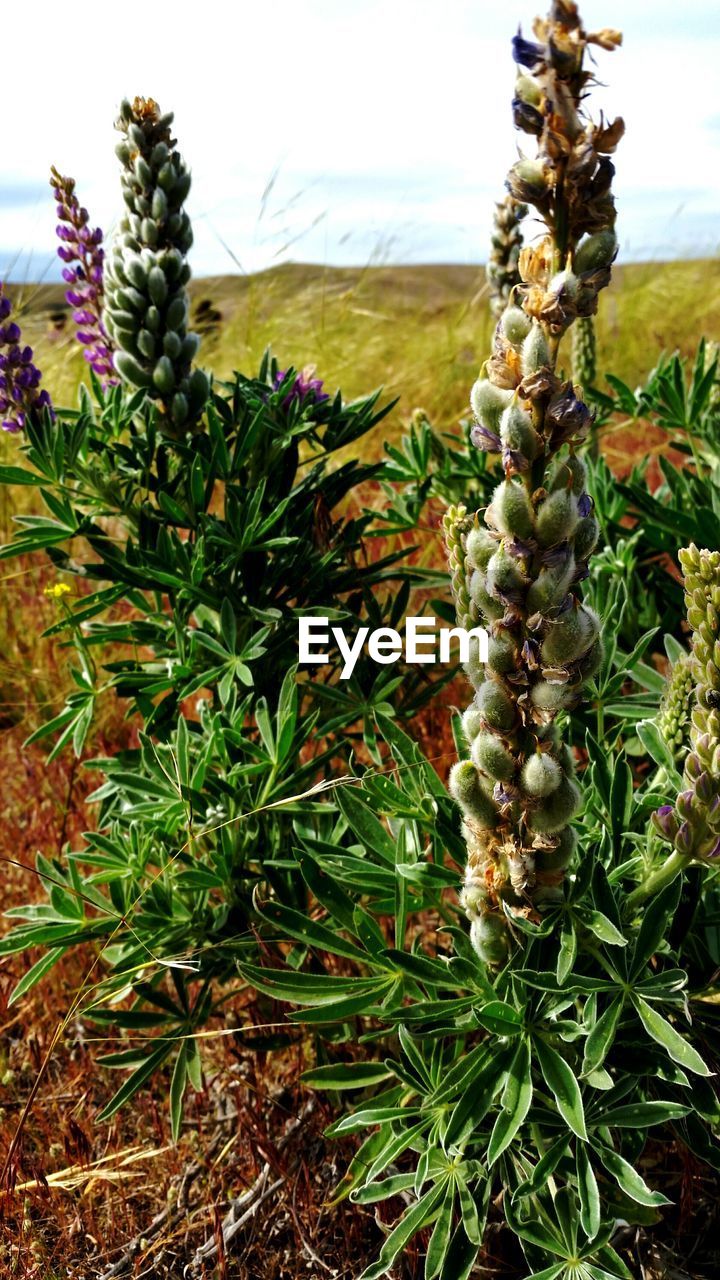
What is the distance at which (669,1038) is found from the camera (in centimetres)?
143

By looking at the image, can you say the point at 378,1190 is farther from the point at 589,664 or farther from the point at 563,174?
the point at 563,174

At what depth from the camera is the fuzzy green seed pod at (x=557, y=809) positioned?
130 centimetres

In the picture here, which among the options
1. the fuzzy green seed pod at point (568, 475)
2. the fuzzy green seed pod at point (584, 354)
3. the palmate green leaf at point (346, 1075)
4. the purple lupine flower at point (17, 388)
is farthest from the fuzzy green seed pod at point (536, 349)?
the fuzzy green seed pod at point (584, 354)

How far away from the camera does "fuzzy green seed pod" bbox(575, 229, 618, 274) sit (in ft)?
3.61

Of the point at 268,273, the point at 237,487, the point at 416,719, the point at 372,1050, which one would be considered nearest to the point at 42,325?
the point at 268,273

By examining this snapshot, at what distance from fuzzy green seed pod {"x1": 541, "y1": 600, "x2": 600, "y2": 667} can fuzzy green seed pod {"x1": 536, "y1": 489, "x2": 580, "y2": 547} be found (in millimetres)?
81

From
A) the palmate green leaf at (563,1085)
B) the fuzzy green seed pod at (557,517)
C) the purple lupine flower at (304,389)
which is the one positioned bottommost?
the palmate green leaf at (563,1085)

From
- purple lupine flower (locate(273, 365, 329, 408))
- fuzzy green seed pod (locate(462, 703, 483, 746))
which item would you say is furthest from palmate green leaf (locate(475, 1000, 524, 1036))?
purple lupine flower (locate(273, 365, 329, 408))

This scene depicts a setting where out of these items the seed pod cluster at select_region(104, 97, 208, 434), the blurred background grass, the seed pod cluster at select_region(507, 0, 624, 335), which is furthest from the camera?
the blurred background grass

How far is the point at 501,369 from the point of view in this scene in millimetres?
1137

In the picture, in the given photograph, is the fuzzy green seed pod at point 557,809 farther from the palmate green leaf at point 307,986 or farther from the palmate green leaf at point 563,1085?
the palmate green leaf at point 307,986

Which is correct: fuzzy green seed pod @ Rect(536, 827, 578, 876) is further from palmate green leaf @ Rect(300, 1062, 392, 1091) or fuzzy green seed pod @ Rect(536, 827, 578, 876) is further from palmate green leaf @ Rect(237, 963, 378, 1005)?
palmate green leaf @ Rect(300, 1062, 392, 1091)

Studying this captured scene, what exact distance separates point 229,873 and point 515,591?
1021 mm

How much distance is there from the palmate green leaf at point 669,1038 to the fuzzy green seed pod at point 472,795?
36 cm
